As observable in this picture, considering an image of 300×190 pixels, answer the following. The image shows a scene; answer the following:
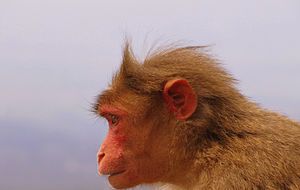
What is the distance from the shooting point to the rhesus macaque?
7.32 m

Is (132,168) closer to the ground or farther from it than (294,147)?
closer to the ground

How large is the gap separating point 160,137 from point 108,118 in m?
0.75

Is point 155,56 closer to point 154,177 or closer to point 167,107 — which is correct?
point 167,107

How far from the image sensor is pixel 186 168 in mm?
7645

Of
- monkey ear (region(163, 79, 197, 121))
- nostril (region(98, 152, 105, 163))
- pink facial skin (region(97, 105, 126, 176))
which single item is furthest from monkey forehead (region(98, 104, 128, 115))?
monkey ear (region(163, 79, 197, 121))

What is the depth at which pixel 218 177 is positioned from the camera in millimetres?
7242

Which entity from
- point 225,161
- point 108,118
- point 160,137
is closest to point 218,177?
point 225,161

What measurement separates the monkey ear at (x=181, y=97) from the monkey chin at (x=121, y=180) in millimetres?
863

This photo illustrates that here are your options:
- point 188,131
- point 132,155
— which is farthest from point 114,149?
point 188,131

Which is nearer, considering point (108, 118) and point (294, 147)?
point (294, 147)

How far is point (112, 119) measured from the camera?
812 cm

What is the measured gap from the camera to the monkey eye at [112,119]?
8031 millimetres

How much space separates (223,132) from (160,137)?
665 millimetres

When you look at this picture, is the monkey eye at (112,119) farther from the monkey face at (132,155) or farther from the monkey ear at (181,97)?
the monkey ear at (181,97)
